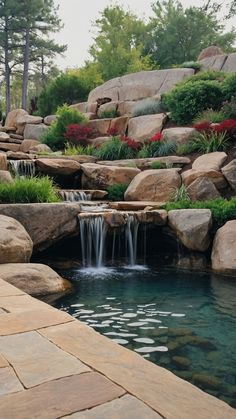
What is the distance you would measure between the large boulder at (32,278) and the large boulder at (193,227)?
2.74m

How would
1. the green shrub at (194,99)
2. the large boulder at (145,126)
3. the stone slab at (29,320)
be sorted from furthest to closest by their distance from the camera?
the large boulder at (145,126) → the green shrub at (194,99) → the stone slab at (29,320)

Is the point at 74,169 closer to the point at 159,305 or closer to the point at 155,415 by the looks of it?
the point at 159,305

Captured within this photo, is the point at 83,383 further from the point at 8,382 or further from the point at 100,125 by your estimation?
the point at 100,125

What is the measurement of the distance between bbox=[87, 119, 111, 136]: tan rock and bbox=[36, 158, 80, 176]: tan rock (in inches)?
221

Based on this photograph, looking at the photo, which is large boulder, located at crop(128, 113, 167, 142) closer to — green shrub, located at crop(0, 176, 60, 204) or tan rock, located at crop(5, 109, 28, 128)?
green shrub, located at crop(0, 176, 60, 204)

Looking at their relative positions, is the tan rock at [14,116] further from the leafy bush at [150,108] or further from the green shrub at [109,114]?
the leafy bush at [150,108]

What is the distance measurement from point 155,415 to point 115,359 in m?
0.61

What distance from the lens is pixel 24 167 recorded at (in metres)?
10.2

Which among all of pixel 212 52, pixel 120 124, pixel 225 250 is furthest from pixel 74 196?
pixel 212 52

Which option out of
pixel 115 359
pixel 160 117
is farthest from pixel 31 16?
pixel 115 359

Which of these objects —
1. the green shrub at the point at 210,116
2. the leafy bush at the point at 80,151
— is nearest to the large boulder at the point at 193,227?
the green shrub at the point at 210,116

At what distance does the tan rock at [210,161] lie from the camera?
970cm

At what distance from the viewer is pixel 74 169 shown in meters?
10.5

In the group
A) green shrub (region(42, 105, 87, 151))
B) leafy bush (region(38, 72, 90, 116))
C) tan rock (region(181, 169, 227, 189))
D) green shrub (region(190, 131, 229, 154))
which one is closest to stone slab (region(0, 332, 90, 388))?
tan rock (region(181, 169, 227, 189))
